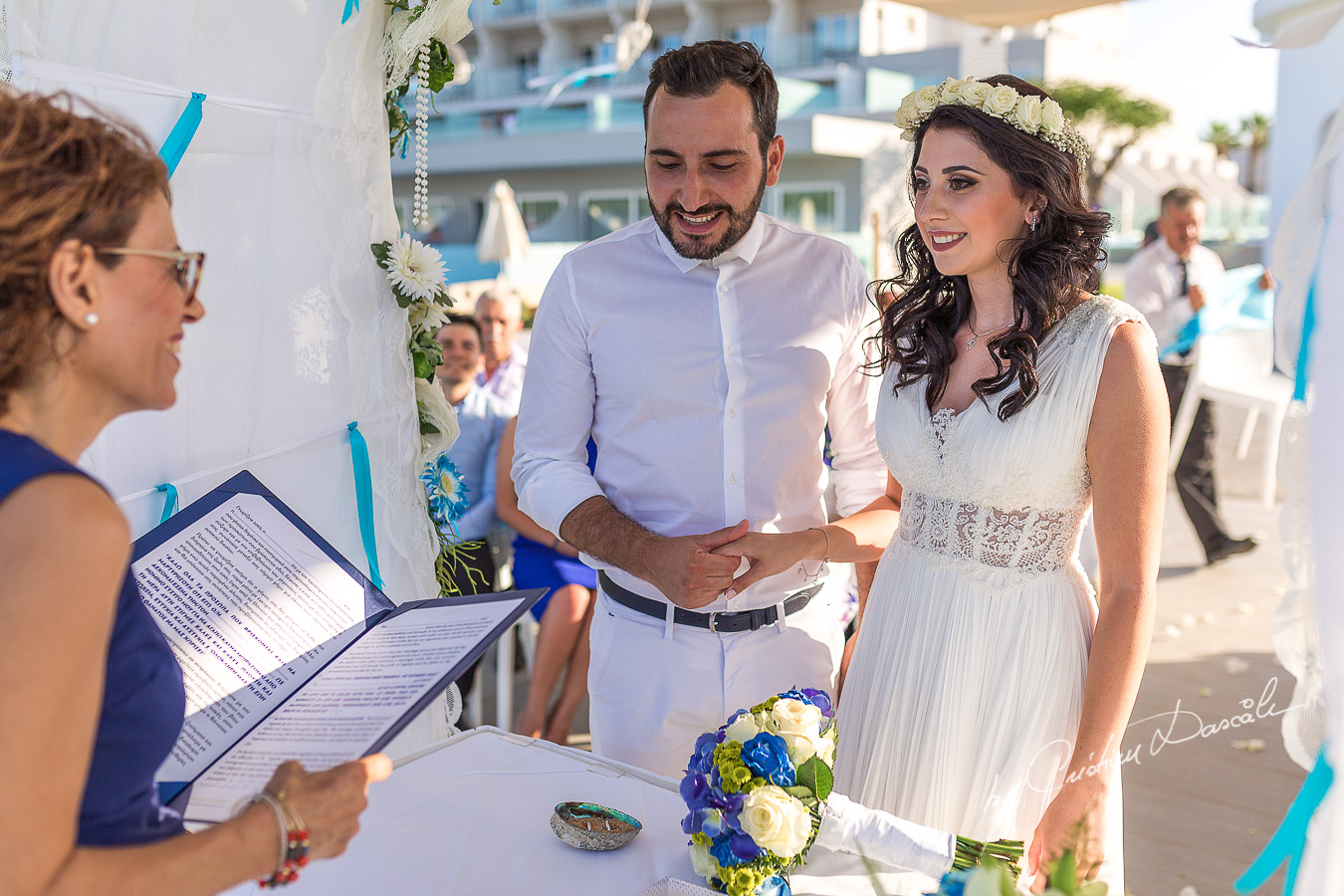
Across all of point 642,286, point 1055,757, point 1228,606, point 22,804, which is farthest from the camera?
point 1228,606

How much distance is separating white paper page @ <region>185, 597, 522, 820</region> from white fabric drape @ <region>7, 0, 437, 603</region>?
1.92 ft

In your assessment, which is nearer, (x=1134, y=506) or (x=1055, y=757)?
(x=1134, y=506)

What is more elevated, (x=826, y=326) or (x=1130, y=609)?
(x=826, y=326)

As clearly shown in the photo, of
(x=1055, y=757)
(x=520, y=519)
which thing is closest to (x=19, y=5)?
(x=1055, y=757)

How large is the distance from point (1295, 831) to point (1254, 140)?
54.9 metres

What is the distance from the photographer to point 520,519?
4.25 metres

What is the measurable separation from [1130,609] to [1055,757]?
0.33 metres

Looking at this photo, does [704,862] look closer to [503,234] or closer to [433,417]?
[433,417]

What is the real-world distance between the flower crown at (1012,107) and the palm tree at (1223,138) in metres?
55.2

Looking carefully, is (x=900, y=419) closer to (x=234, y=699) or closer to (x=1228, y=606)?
(x=234, y=699)

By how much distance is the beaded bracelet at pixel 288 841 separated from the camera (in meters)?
1.04

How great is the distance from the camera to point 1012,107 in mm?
2008

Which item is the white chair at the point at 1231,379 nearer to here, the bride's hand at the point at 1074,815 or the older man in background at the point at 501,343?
the older man in background at the point at 501,343

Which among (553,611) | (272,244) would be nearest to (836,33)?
(553,611)
